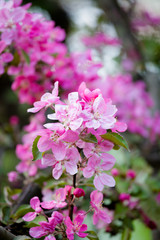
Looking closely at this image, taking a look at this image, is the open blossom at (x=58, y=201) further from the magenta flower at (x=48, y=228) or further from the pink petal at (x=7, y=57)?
the pink petal at (x=7, y=57)

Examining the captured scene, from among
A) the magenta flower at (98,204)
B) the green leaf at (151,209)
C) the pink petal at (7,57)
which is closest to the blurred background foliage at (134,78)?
the green leaf at (151,209)

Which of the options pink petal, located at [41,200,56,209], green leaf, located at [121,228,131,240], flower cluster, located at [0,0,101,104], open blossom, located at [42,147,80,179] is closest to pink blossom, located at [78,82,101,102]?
open blossom, located at [42,147,80,179]

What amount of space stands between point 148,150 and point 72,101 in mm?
1510

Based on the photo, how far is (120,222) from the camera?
1044 millimetres

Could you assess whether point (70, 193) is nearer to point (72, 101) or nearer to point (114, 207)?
point (72, 101)

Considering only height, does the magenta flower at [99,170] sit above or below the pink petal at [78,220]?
above

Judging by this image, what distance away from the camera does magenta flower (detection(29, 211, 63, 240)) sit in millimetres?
592

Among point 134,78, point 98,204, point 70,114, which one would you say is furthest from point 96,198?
point 134,78

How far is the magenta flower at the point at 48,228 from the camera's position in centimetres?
59

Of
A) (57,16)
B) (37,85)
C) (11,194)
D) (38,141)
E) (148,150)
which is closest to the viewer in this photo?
(38,141)

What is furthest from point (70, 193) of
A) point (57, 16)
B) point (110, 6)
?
point (57, 16)

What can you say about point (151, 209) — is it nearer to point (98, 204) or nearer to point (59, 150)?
point (98, 204)

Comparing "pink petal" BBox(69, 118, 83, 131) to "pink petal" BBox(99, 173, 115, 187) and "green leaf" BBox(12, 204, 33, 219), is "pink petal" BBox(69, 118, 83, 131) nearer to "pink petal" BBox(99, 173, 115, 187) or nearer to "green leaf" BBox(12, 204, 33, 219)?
"pink petal" BBox(99, 173, 115, 187)

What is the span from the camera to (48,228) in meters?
0.60
